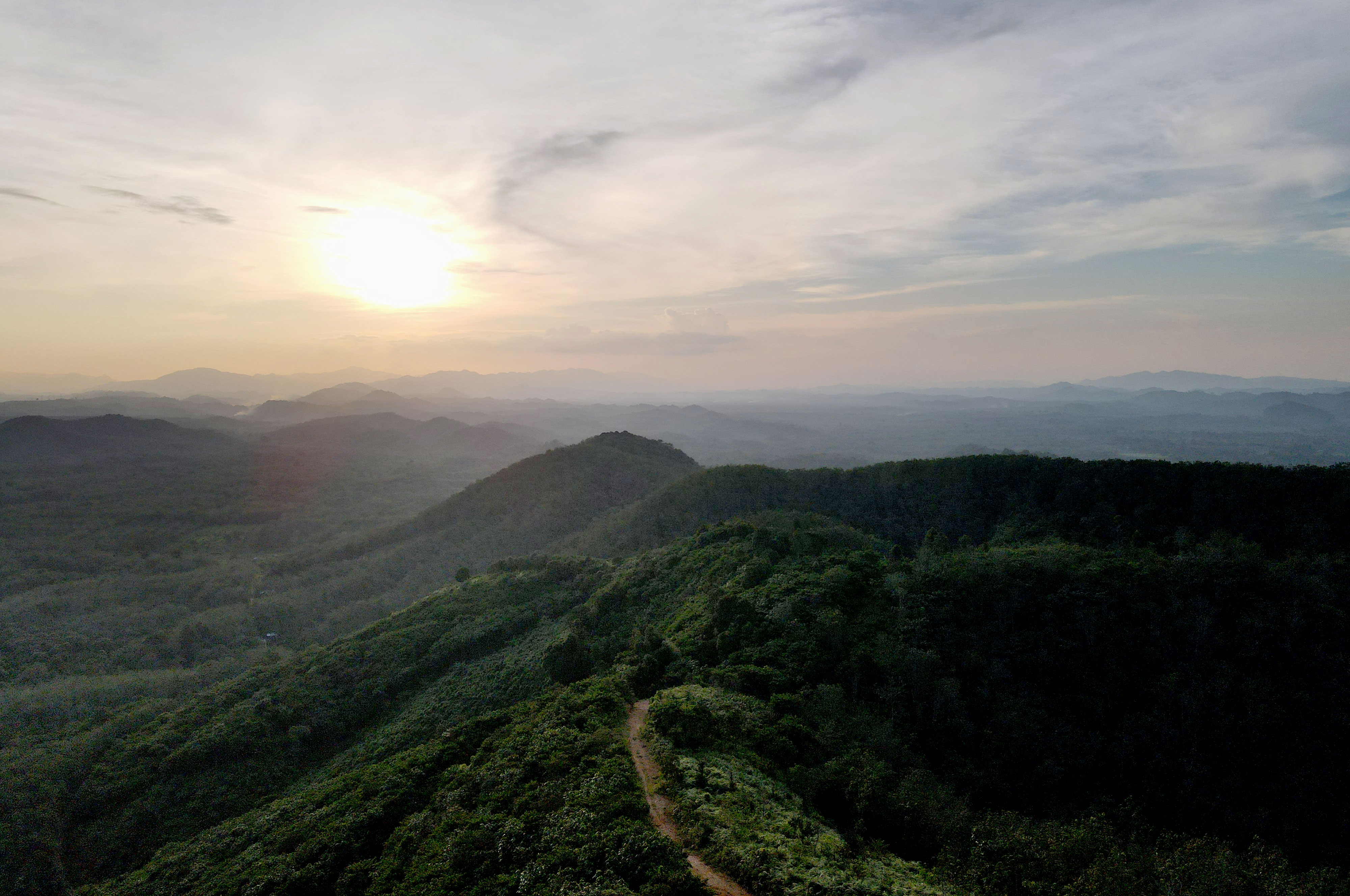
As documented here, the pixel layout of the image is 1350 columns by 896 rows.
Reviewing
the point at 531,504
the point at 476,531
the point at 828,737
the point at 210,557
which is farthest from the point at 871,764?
the point at 210,557

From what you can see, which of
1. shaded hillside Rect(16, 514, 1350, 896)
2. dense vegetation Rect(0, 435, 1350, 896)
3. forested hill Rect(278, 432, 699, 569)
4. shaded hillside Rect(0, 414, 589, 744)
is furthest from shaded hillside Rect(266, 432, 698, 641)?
shaded hillside Rect(16, 514, 1350, 896)

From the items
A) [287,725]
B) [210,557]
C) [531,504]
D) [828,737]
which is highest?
[828,737]

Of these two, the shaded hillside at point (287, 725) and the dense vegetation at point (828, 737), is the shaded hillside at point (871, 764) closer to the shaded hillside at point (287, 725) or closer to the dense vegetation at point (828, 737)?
the dense vegetation at point (828, 737)

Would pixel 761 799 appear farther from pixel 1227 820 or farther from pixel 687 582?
pixel 687 582

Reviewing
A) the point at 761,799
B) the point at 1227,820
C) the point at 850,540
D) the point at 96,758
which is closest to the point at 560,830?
the point at 761,799

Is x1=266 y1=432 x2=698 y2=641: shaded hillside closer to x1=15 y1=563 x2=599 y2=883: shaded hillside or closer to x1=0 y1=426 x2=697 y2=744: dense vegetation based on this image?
x1=0 y1=426 x2=697 y2=744: dense vegetation

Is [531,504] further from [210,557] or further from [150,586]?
[210,557]

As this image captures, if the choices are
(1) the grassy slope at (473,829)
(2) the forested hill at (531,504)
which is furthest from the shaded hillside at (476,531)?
(1) the grassy slope at (473,829)
